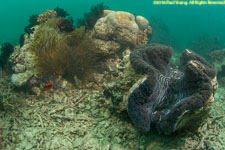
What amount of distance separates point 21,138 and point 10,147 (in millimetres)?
215

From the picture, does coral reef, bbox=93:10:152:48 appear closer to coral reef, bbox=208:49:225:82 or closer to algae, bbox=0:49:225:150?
algae, bbox=0:49:225:150

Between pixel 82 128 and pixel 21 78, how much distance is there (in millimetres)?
2193

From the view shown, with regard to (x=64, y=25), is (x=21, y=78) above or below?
below

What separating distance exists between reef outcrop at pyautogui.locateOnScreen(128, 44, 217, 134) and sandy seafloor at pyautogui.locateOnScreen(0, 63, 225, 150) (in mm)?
434

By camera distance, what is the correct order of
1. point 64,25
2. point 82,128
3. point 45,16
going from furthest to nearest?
point 45,16 < point 64,25 < point 82,128

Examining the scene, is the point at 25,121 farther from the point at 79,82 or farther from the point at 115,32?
the point at 115,32

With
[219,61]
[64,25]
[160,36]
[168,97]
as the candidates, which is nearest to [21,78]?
[64,25]

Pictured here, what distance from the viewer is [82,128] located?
131 inches

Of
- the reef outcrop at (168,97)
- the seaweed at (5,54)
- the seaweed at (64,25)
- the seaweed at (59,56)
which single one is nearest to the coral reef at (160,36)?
the seaweed at (64,25)

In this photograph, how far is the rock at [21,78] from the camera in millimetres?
4230

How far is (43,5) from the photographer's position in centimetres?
8619

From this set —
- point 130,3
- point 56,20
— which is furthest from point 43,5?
point 56,20

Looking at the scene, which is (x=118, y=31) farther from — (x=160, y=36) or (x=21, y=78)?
(x=160, y=36)

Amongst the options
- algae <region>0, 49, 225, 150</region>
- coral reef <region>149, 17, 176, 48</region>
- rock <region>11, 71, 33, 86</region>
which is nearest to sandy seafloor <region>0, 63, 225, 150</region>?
algae <region>0, 49, 225, 150</region>
